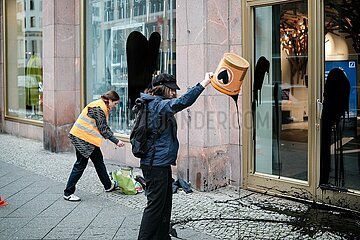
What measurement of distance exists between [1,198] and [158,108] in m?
3.62

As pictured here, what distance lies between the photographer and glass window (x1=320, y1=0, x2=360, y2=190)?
6.83 meters

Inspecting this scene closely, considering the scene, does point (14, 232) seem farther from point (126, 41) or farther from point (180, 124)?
point (126, 41)

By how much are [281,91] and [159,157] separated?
3.28 meters

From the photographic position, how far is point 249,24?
7.93m

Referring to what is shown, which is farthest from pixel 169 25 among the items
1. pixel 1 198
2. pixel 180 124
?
pixel 1 198

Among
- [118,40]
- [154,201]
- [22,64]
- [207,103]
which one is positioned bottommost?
[154,201]

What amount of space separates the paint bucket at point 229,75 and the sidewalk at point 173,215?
1.77m

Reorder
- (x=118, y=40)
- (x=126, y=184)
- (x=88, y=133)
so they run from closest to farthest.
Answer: (x=88, y=133), (x=126, y=184), (x=118, y=40)

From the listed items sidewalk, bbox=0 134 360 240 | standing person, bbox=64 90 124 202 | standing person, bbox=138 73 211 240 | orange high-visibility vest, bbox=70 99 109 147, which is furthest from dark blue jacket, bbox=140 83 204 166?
orange high-visibility vest, bbox=70 99 109 147

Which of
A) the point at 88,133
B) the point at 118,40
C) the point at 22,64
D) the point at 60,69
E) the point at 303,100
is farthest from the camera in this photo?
the point at 22,64

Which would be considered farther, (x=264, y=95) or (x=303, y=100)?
(x=264, y=95)

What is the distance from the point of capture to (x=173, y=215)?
6672 millimetres

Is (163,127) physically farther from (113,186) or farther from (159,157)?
(113,186)

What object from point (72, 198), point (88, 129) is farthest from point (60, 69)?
point (72, 198)
